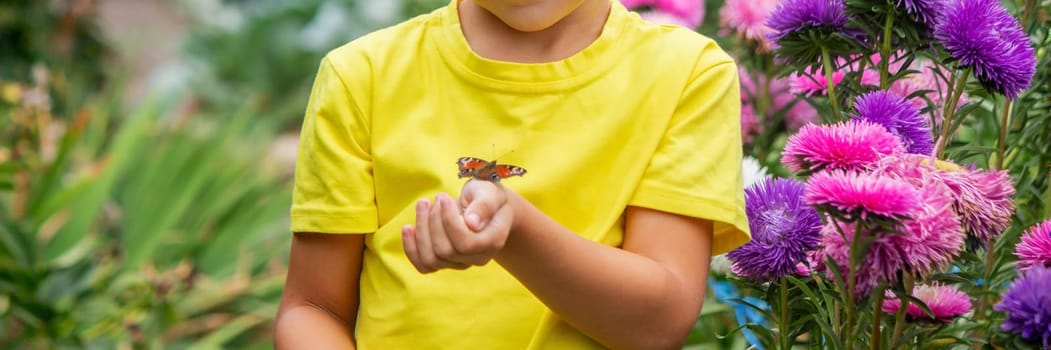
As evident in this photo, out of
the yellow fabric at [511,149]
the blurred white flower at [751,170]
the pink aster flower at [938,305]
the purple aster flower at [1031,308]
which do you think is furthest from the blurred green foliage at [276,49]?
the purple aster flower at [1031,308]

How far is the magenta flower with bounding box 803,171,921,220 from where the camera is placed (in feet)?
3.43

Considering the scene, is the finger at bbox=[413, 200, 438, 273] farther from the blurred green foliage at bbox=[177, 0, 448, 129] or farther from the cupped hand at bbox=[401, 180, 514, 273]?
the blurred green foliage at bbox=[177, 0, 448, 129]

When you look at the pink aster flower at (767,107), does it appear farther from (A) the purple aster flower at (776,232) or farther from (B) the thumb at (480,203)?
(B) the thumb at (480,203)

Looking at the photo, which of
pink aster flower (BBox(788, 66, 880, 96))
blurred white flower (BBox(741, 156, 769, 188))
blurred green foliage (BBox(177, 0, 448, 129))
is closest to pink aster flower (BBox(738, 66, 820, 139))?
blurred white flower (BBox(741, 156, 769, 188))

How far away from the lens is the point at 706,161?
1.29 meters

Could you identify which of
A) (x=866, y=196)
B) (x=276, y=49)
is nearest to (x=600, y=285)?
(x=866, y=196)

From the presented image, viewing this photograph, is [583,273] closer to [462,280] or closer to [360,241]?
[462,280]

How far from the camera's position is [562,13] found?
1.31 m

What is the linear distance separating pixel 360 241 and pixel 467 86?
0.69 ft

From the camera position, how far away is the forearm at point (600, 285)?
115cm

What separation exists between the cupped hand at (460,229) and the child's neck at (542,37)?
308 mm

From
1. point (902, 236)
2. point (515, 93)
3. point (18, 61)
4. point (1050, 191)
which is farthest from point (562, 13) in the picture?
point (18, 61)

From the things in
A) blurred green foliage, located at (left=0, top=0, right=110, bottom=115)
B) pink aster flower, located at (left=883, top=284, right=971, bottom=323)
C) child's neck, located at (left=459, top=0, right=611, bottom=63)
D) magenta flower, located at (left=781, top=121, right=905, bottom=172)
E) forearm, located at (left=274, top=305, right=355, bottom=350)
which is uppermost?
child's neck, located at (left=459, top=0, right=611, bottom=63)

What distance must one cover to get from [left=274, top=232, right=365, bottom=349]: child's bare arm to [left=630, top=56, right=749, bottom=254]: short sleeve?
0.33 meters
